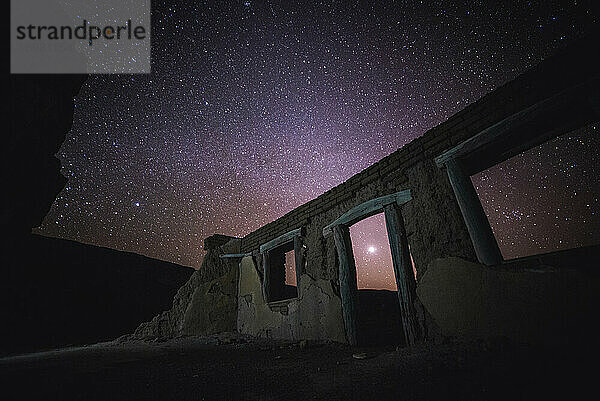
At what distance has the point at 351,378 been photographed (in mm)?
2549

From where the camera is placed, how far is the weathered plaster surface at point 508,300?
2410mm

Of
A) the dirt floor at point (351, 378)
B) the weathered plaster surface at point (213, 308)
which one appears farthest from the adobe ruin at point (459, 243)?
the weathered plaster surface at point (213, 308)

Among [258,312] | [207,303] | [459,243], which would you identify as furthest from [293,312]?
[459,243]

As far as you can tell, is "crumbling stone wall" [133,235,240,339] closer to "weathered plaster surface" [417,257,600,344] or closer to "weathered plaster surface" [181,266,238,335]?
"weathered plaster surface" [181,266,238,335]

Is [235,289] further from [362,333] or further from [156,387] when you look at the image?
[156,387]

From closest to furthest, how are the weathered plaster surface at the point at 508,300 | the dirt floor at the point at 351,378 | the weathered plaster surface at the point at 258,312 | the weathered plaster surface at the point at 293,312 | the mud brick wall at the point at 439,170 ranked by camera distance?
the dirt floor at the point at 351,378 → the weathered plaster surface at the point at 508,300 → the mud brick wall at the point at 439,170 → the weathered plaster surface at the point at 293,312 → the weathered plaster surface at the point at 258,312

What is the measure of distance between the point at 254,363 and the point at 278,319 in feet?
9.78

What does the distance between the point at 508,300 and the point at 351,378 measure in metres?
1.81

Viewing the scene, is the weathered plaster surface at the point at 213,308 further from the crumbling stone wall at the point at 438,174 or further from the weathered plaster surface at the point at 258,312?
the crumbling stone wall at the point at 438,174

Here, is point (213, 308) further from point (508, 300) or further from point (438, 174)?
point (508, 300)

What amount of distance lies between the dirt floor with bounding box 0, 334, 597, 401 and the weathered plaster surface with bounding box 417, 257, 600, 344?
0.19 m

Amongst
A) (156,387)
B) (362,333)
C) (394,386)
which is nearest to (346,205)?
(362,333)

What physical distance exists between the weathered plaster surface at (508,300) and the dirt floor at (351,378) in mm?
194

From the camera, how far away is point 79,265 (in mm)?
21953
